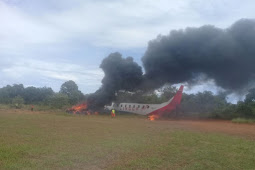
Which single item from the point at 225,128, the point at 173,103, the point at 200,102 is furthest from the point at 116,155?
the point at 200,102

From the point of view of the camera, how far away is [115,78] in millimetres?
35844

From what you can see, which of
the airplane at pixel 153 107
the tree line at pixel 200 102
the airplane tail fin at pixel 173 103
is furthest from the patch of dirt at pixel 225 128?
the airplane at pixel 153 107

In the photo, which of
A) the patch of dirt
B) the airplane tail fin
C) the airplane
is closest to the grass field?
the patch of dirt

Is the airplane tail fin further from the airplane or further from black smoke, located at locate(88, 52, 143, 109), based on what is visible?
black smoke, located at locate(88, 52, 143, 109)

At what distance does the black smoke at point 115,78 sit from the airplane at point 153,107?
Result: 7.14ft

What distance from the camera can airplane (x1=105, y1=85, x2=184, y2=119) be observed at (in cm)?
3241

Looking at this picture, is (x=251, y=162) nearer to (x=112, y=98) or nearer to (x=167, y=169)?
(x=167, y=169)

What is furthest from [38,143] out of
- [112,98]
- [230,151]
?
[112,98]

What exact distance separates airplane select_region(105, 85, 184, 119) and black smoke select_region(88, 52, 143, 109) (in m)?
2.17

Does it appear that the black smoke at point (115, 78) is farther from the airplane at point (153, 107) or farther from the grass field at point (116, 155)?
the grass field at point (116, 155)

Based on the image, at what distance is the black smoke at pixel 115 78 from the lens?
35.4 metres

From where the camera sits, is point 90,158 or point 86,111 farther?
point 86,111

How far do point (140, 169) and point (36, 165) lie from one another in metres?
3.07

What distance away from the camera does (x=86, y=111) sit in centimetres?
3694
